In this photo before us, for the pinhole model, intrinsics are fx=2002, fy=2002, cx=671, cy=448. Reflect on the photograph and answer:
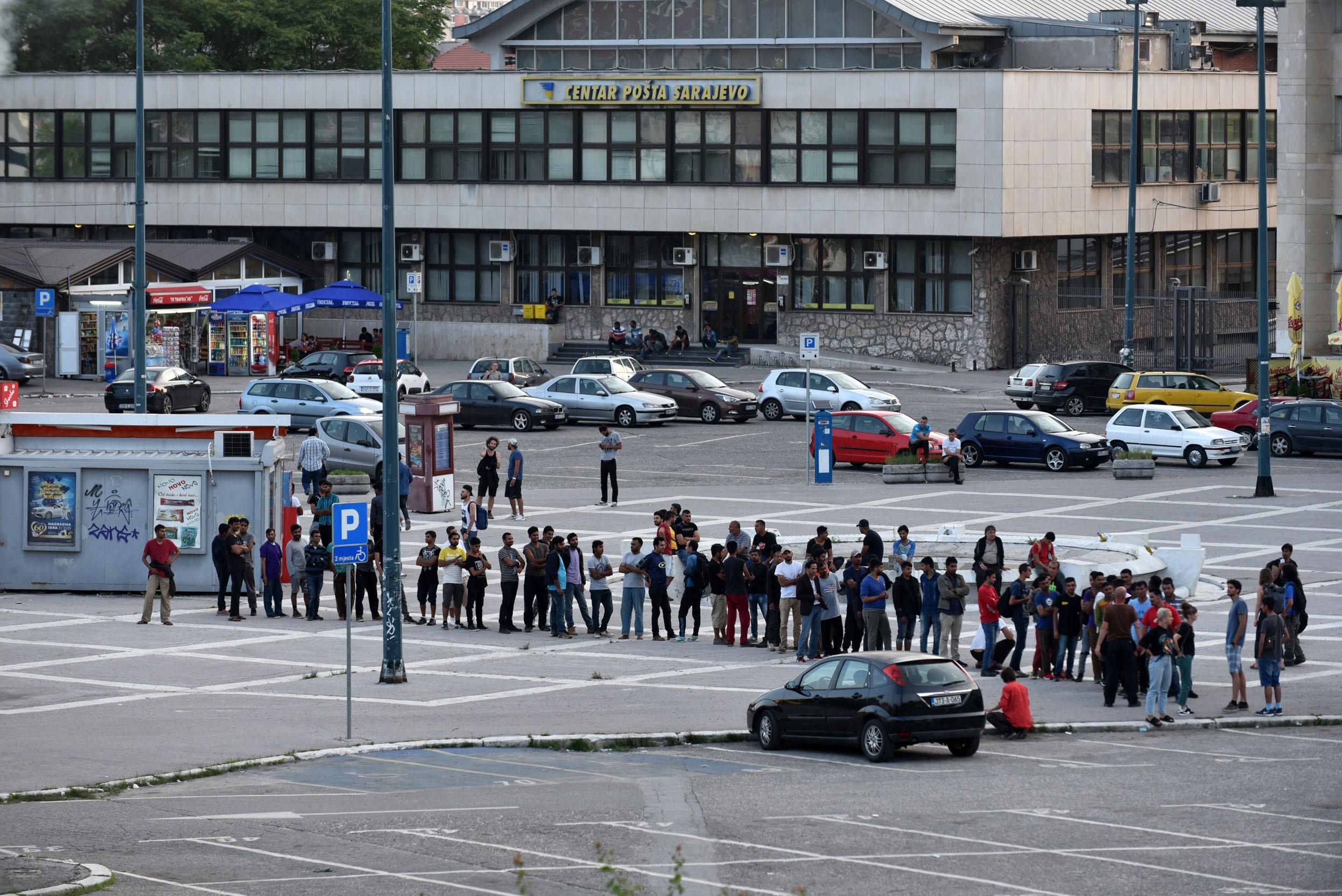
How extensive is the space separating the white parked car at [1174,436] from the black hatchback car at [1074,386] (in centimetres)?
874

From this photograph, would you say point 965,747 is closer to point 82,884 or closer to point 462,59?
point 82,884

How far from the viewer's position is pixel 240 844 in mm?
15406

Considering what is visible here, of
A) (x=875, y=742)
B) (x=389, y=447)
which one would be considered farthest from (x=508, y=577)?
(x=875, y=742)

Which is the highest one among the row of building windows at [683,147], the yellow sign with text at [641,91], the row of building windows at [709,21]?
the row of building windows at [709,21]

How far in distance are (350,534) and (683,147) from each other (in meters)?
47.7

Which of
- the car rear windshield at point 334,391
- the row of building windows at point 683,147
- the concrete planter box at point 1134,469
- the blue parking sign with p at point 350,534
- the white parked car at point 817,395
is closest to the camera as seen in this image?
the blue parking sign with p at point 350,534

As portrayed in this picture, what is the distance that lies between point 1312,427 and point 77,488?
88.9 feet

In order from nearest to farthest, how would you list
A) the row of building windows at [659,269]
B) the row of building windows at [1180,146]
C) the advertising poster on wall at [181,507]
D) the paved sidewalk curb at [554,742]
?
the paved sidewalk curb at [554,742]
the advertising poster on wall at [181,507]
the row of building windows at [659,269]
the row of building windows at [1180,146]

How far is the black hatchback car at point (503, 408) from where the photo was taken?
50.0 metres

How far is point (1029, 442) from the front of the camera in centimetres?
4275

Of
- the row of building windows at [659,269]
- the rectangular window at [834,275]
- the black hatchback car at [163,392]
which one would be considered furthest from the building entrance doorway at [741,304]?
the black hatchback car at [163,392]

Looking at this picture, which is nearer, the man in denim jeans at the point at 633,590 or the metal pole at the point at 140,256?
the man in denim jeans at the point at 633,590

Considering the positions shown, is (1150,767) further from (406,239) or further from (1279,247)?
(406,239)

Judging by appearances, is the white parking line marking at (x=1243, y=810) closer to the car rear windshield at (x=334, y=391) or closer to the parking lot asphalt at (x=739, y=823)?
the parking lot asphalt at (x=739, y=823)
